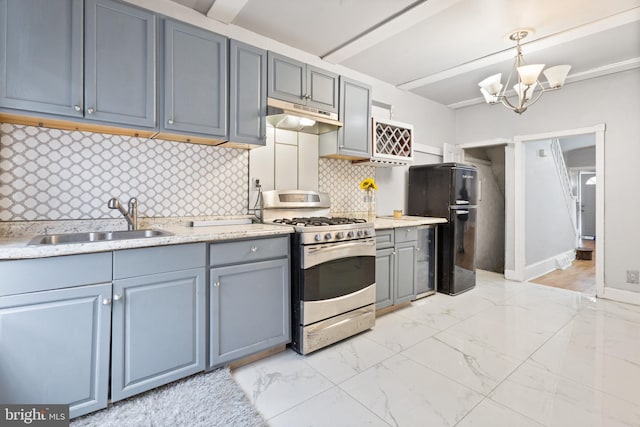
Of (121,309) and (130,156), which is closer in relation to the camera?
(121,309)

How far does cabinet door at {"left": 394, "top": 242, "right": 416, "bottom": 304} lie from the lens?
3.17 meters

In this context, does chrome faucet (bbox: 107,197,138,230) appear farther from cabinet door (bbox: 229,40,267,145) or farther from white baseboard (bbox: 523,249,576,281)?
white baseboard (bbox: 523,249,576,281)

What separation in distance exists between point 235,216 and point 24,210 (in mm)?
1358

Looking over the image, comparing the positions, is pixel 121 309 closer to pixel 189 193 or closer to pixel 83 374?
pixel 83 374

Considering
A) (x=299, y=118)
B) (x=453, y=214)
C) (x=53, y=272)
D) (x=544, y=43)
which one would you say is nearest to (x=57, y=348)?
(x=53, y=272)

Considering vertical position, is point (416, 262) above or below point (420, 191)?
below

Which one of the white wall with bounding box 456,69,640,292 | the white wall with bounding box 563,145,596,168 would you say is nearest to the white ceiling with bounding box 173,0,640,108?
the white wall with bounding box 456,69,640,292

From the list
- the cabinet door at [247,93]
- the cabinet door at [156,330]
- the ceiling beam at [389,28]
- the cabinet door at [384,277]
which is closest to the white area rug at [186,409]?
the cabinet door at [156,330]

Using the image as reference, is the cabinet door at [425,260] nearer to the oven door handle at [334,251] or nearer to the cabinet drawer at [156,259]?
the oven door handle at [334,251]

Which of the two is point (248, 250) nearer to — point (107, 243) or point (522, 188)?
point (107, 243)

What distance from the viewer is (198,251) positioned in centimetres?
186

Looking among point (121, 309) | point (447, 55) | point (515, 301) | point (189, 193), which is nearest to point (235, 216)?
point (189, 193)

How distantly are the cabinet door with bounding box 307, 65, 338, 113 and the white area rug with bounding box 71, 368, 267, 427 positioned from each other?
7.67 feet

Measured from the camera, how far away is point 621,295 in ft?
11.6
